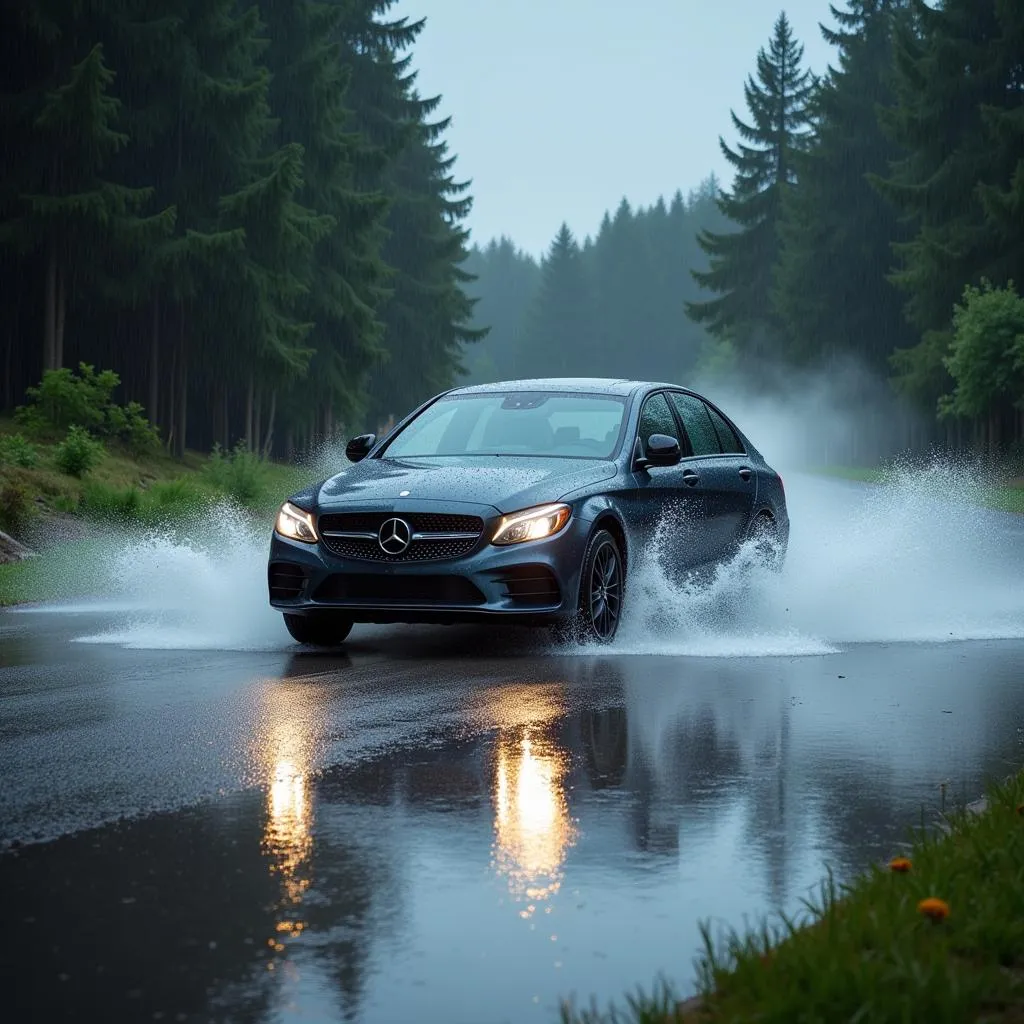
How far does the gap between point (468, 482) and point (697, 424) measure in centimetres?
313

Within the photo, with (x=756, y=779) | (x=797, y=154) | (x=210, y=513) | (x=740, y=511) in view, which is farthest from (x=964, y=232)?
(x=756, y=779)

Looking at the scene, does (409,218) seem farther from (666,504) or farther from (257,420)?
(666,504)

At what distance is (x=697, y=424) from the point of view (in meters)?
14.0

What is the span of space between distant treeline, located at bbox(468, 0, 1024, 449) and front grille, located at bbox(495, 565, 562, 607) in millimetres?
38412

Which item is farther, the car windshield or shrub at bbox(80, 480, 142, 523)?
shrub at bbox(80, 480, 142, 523)

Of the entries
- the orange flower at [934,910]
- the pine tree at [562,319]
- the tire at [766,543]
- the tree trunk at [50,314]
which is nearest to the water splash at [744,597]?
the tire at [766,543]

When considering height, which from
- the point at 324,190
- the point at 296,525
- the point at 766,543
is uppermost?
the point at 324,190

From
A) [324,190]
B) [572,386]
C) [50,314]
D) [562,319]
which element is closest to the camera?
[572,386]

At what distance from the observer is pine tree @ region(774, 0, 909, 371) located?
76625 mm

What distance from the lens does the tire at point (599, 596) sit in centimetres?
1134

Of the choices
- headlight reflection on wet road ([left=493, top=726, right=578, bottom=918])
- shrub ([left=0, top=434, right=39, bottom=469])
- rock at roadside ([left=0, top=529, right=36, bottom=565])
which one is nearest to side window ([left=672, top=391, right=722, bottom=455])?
headlight reflection on wet road ([left=493, top=726, right=578, bottom=918])

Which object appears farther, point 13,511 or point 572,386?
point 13,511

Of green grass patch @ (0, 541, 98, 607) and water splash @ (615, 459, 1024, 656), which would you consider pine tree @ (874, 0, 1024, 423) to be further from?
green grass patch @ (0, 541, 98, 607)

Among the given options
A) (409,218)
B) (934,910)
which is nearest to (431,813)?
(934,910)
